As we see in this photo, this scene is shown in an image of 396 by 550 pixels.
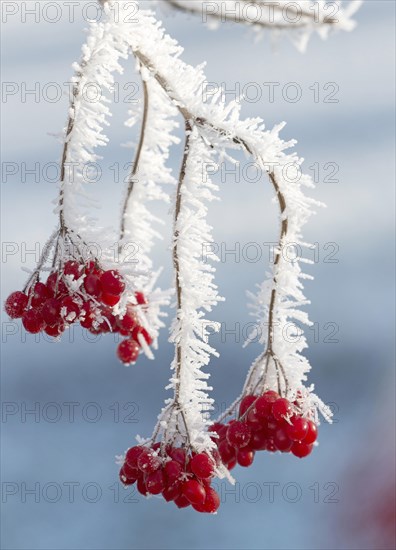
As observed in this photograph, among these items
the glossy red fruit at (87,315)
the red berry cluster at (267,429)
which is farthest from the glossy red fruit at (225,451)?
the glossy red fruit at (87,315)

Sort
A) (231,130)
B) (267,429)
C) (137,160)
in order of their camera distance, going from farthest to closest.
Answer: (137,160)
(267,429)
(231,130)

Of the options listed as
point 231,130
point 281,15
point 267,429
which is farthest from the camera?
point 267,429

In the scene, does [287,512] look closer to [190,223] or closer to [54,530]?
[54,530]

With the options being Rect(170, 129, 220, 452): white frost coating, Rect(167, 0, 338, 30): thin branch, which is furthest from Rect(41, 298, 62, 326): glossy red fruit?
Rect(167, 0, 338, 30): thin branch

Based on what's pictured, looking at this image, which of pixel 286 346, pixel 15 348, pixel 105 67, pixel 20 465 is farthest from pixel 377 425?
pixel 15 348

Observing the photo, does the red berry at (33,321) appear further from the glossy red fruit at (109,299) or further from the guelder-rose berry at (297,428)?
the guelder-rose berry at (297,428)

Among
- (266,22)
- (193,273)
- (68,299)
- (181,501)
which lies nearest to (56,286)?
(68,299)

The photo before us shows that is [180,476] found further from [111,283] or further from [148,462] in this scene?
[111,283]
